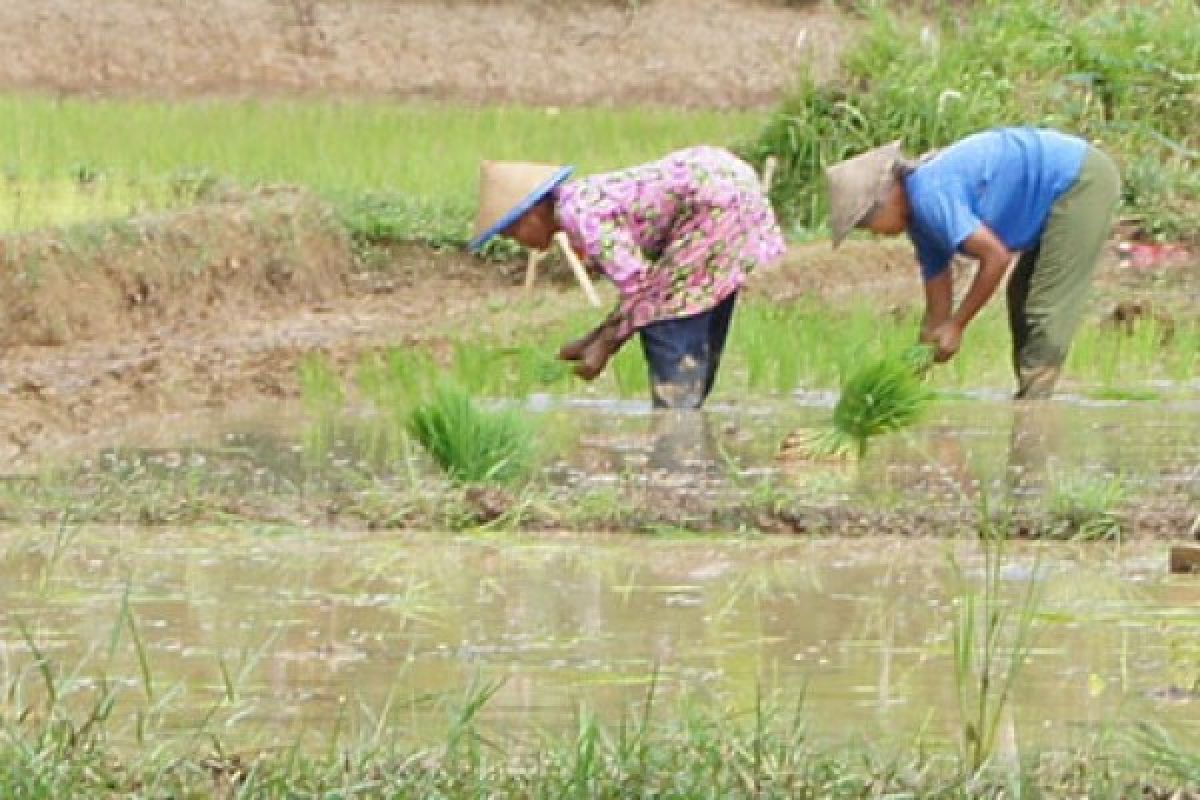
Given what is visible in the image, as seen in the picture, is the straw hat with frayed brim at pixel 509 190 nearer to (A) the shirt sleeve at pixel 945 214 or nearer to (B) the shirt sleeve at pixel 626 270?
(B) the shirt sleeve at pixel 626 270

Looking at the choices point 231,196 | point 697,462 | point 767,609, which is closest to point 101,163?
point 231,196

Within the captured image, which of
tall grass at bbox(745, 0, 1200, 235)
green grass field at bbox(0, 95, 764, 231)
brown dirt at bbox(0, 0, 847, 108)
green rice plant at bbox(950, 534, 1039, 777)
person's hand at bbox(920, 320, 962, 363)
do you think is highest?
green rice plant at bbox(950, 534, 1039, 777)

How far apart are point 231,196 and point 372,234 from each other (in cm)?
70

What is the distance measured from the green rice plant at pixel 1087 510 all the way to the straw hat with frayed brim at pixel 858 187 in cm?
161

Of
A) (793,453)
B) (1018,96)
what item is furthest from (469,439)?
(1018,96)

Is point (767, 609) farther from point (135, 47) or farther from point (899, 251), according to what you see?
point (135, 47)

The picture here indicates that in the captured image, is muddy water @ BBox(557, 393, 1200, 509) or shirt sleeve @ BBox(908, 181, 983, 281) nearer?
muddy water @ BBox(557, 393, 1200, 509)

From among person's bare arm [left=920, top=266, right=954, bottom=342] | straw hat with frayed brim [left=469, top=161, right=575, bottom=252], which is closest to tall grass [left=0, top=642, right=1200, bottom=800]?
straw hat with frayed brim [left=469, top=161, right=575, bottom=252]

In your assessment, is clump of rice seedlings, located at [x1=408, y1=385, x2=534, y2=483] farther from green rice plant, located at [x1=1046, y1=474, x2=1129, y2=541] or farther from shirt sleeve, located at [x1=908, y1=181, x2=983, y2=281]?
shirt sleeve, located at [x1=908, y1=181, x2=983, y2=281]

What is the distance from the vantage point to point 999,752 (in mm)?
3645

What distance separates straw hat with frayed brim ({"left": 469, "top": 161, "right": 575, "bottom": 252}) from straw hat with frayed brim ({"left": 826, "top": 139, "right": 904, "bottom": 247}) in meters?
0.69

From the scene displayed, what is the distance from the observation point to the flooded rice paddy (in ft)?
13.3

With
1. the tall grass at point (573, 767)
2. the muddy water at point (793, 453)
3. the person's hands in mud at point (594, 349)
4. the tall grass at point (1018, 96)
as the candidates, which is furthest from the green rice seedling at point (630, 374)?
the tall grass at point (573, 767)

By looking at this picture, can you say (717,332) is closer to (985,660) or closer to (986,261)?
(986,261)
